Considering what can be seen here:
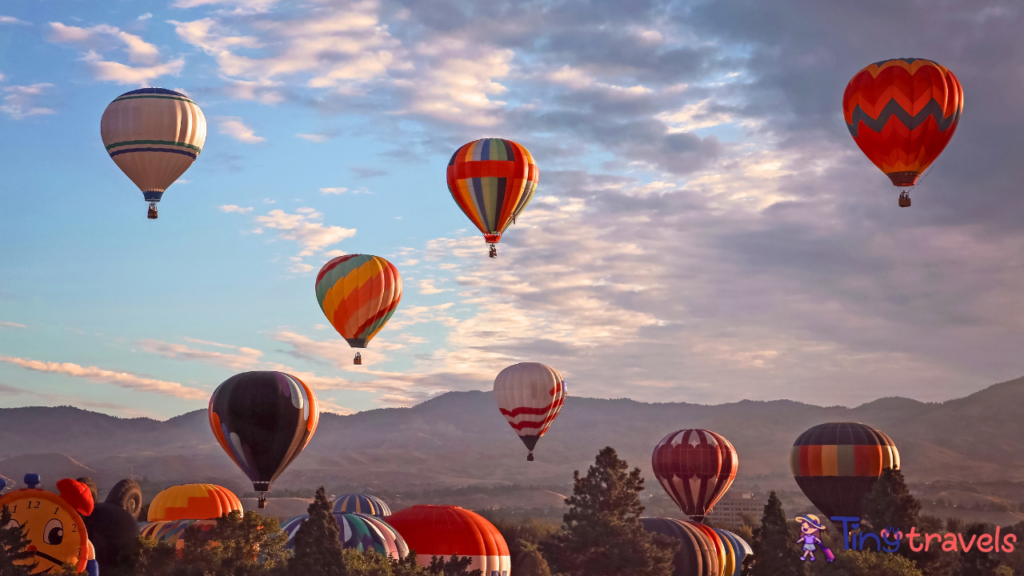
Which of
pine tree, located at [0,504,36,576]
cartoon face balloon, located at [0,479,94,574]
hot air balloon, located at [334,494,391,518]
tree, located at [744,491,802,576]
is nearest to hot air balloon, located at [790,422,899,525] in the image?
hot air balloon, located at [334,494,391,518]

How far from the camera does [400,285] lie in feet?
214

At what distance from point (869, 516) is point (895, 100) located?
1991 centimetres

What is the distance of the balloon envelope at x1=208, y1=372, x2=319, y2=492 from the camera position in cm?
5009

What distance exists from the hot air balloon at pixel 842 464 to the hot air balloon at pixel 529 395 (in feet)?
52.9

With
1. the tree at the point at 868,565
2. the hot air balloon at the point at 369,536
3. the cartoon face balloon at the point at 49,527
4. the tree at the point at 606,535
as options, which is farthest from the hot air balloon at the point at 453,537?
the cartoon face balloon at the point at 49,527

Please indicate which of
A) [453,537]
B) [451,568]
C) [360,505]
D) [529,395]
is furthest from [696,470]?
[451,568]

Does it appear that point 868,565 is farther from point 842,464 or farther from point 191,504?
point 191,504

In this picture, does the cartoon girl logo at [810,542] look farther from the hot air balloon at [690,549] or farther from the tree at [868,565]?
the hot air balloon at [690,549]

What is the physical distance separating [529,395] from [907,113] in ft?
99.8

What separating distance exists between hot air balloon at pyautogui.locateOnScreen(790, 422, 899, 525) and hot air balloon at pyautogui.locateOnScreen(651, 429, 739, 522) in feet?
20.1

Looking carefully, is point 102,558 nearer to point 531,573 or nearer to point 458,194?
point 458,194

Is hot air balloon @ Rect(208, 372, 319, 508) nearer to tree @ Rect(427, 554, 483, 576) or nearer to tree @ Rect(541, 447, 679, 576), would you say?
tree @ Rect(427, 554, 483, 576)

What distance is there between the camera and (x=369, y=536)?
4450cm

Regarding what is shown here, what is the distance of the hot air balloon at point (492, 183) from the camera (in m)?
61.5
